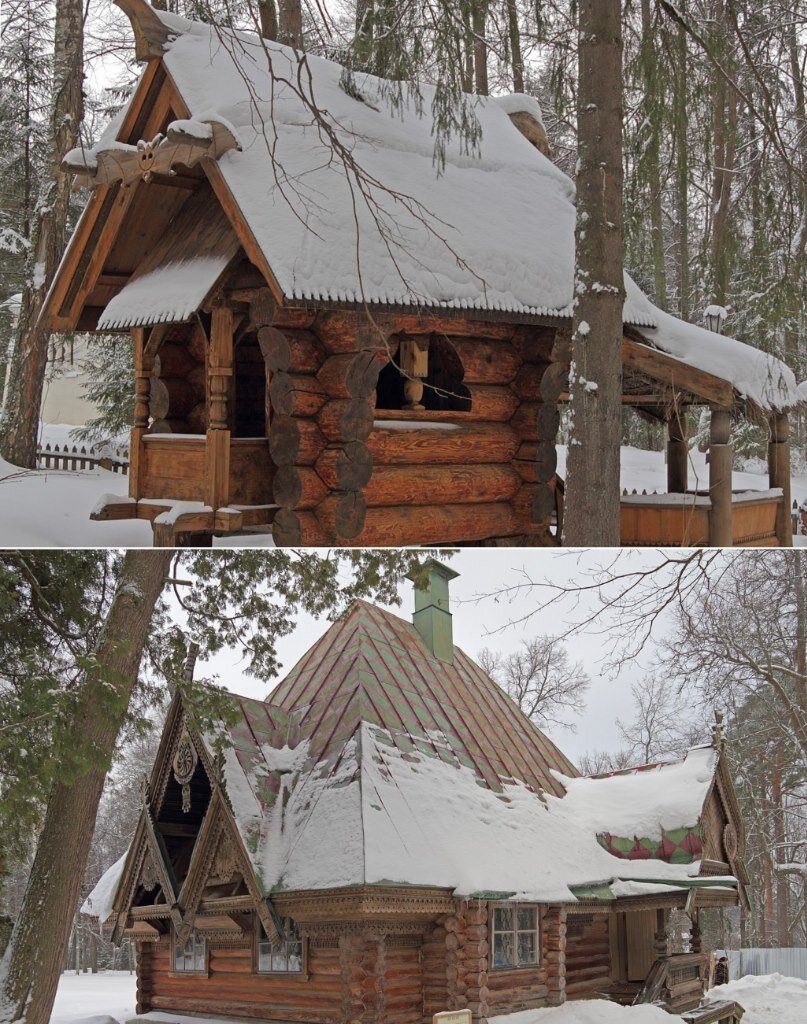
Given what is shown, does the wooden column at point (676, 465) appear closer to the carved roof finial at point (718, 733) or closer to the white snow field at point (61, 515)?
the white snow field at point (61, 515)

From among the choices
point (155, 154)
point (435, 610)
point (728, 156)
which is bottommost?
point (435, 610)

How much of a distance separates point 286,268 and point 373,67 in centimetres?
137

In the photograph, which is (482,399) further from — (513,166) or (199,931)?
(199,931)

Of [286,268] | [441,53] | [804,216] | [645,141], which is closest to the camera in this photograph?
[441,53]

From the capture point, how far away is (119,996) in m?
10.4

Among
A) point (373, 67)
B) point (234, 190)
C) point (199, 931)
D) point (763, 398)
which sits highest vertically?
point (373, 67)

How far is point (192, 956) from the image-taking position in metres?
9.70

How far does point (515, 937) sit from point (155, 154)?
7.38 m

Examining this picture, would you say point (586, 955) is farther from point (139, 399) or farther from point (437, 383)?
point (139, 399)

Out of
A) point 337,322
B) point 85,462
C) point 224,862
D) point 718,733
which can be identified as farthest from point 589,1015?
point 85,462

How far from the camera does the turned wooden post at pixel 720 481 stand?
333 inches

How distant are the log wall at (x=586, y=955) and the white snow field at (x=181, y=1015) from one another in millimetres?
524

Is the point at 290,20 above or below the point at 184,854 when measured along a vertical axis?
above

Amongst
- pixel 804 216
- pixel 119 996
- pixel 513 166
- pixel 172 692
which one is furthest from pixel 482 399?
pixel 119 996
